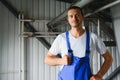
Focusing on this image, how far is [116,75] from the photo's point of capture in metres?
4.38

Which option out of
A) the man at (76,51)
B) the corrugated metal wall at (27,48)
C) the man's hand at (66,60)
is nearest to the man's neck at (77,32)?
the man at (76,51)

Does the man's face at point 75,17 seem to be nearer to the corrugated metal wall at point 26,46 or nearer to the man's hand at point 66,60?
the man's hand at point 66,60

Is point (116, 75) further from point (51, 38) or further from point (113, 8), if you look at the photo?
point (113, 8)

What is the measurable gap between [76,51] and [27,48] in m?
3.23

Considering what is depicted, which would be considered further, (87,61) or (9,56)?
(9,56)

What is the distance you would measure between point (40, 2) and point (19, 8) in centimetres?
44

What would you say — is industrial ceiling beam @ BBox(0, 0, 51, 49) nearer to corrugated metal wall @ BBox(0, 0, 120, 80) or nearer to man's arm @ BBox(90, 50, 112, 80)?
corrugated metal wall @ BBox(0, 0, 120, 80)

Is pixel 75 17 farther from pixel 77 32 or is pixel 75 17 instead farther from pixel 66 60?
pixel 66 60

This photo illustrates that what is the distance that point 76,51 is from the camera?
1.33m

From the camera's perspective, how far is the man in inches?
51.7

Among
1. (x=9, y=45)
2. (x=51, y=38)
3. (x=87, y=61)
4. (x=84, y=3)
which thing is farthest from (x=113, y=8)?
(x=9, y=45)

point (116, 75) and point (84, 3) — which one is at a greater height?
point (84, 3)

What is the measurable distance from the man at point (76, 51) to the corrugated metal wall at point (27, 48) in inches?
121

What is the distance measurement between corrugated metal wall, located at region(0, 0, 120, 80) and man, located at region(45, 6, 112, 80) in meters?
3.07
